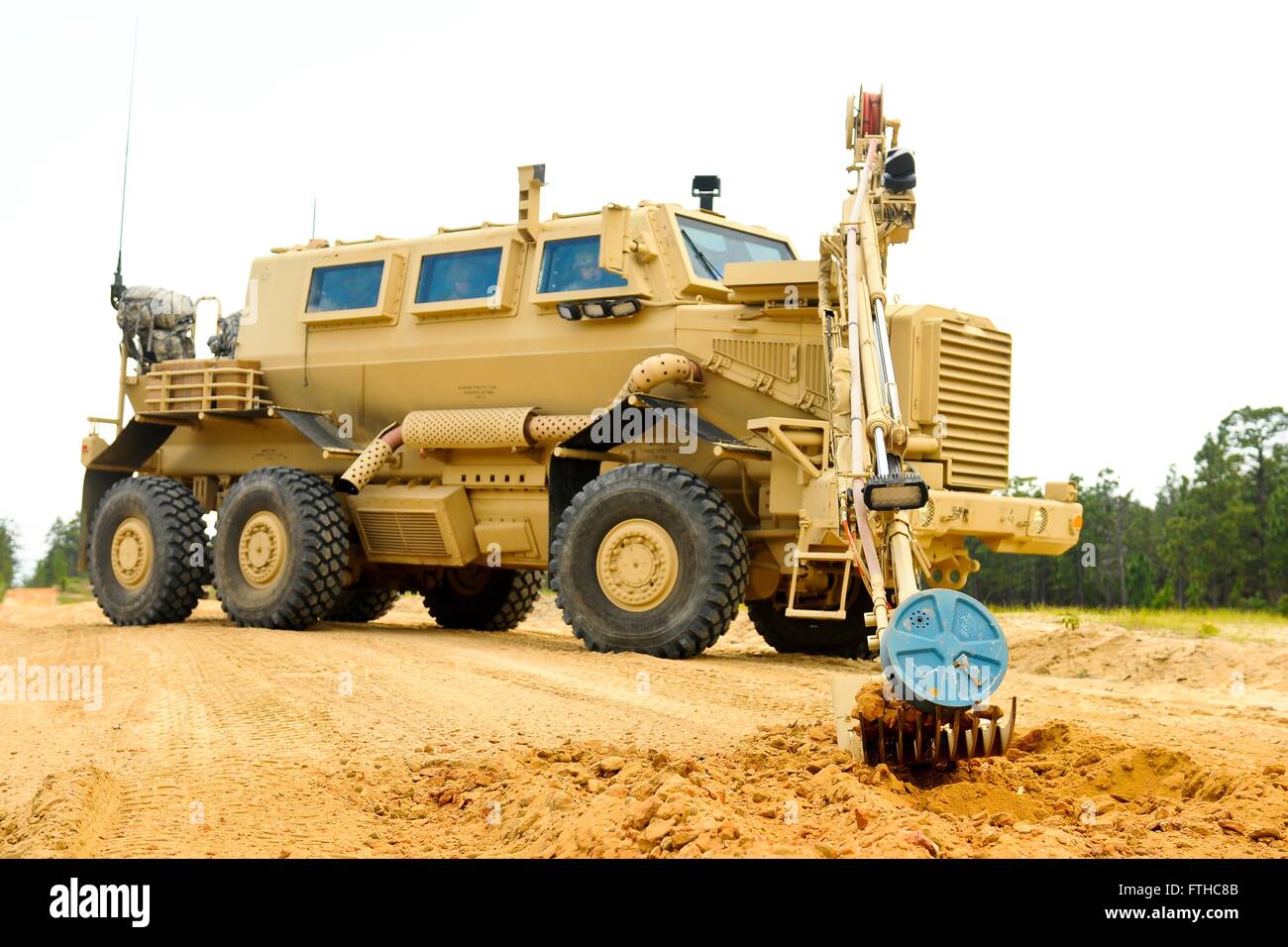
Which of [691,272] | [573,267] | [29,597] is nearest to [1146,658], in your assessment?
[691,272]

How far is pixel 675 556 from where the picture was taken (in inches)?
424

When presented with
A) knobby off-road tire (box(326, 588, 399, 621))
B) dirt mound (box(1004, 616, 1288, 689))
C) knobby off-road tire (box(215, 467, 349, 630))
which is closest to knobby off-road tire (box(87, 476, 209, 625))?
knobby off-road tire (box(215, 467, 349, 630))

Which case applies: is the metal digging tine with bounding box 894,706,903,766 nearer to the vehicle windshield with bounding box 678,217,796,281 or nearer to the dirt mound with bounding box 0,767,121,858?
the dirt mound with bounding box 0,767,121,858

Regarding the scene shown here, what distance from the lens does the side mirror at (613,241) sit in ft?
38.9

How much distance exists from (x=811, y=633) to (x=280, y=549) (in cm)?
469

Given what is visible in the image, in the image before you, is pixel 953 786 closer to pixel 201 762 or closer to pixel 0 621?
pixel 201 762

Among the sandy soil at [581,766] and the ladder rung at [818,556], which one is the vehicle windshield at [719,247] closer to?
the ladder rung at [818,556]

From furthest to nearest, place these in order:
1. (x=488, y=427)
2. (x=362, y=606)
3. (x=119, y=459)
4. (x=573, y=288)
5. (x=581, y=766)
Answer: (x=362, y=606) < (x=119, y=459) < (x=488, y=427) < (x=573, y=288) < (x=581, y=766)

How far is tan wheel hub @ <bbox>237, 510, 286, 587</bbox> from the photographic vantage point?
44.2 ft

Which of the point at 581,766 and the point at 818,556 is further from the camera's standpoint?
the point at 818,556

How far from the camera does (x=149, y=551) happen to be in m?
14.7

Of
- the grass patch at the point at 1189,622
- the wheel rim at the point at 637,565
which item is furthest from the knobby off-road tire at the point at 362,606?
the grass patch at the point at 1189,622

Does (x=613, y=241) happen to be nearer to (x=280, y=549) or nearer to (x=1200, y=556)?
(x=280, y=549)
